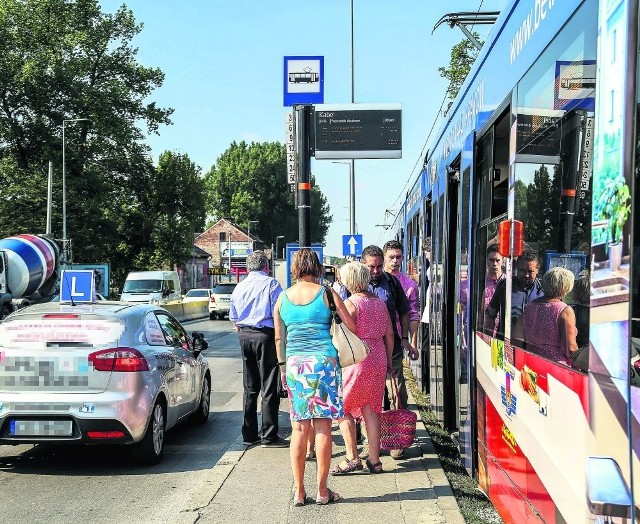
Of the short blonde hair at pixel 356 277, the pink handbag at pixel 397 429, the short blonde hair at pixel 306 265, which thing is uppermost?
the short blonde hair at pixel 306 265

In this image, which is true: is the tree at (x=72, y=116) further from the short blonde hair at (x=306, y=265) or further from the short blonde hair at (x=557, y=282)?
the short blonde hair at (x=557, y=282)

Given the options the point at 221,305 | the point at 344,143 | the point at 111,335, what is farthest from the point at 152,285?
the point at 111,335

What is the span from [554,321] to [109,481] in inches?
189

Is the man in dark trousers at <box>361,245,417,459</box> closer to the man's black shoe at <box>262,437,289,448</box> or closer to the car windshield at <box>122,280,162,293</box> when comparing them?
the man's black shoe at <box>262,437,289,448</box>

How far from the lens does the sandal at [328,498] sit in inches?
230

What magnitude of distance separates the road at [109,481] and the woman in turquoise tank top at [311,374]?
3.02ft

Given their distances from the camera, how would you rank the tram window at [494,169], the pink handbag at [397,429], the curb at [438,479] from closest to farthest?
1. the tram window at [494,169]
2. the curb at [438,479]
3. the pink handbag at [397,429]

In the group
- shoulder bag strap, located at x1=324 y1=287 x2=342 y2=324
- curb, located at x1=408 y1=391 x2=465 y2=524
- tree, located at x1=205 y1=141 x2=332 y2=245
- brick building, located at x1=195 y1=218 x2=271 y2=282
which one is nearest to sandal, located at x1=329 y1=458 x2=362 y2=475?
curb, located at x1=408 y1=391 x2=465 y2=524

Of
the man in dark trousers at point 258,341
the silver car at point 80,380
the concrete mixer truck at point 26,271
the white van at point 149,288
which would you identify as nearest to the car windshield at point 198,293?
the white van at point 149,288

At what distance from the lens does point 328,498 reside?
232 inches

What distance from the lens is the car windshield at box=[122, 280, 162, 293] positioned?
37188 mm

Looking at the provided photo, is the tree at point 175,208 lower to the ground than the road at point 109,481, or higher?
higher

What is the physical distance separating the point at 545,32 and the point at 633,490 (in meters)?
2.09

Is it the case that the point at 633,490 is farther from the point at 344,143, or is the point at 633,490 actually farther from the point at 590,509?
the point at 344,143
